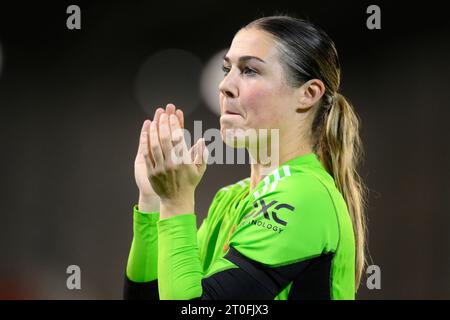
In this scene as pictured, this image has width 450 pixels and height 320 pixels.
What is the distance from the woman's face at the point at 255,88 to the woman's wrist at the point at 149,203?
0.21 meters

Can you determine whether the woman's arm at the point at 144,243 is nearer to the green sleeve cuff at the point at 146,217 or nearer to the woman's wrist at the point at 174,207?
the green sleeve cuff at the point at 146,217

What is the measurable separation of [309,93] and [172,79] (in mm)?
1815

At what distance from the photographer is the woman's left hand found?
0.90 metres

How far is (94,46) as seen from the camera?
278cm

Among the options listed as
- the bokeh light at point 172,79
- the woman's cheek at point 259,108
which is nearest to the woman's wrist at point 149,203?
the woman's cheek at point 259,108

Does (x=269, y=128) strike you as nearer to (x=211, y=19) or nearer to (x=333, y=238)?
(x=333, y=238)

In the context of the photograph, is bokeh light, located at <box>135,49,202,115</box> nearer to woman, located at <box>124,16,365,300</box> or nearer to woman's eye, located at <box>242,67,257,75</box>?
woman, located at <box>124,16,365,300</box>

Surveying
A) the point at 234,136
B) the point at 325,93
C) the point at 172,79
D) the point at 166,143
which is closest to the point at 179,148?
the point at 166,143

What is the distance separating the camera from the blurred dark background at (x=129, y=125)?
242 cm

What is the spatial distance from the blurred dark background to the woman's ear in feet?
4.69

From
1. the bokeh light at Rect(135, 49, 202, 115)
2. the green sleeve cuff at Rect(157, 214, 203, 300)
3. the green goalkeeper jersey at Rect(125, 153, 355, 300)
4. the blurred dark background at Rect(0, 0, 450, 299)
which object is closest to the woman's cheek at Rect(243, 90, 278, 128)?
the green goalkeeper jersey at Rect(125, 153, 355, 300)

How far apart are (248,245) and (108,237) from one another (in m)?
2.07

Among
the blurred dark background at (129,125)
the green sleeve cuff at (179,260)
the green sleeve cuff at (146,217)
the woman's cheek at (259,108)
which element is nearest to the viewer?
the green sleeve cuff at (179,260)
